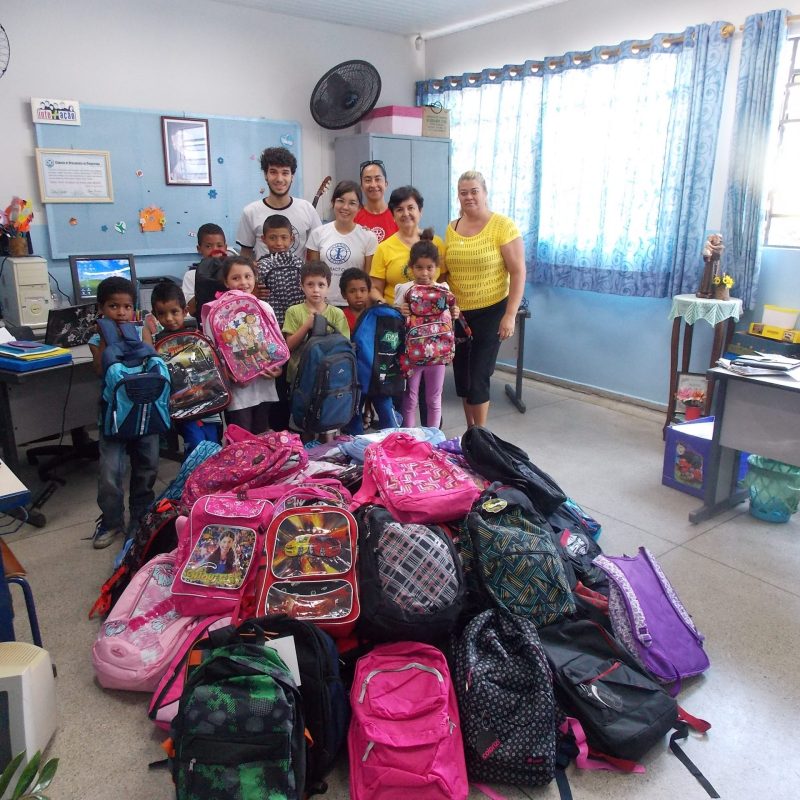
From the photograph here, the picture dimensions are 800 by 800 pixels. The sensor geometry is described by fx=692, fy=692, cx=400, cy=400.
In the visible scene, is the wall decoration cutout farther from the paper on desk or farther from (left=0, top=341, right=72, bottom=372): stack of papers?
the paper on desk

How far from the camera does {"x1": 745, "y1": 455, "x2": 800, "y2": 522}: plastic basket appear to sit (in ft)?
9.73

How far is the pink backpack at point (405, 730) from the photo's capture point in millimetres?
1570

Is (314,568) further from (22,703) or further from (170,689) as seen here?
(22,703)

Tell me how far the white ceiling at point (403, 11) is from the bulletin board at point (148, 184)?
0.77m

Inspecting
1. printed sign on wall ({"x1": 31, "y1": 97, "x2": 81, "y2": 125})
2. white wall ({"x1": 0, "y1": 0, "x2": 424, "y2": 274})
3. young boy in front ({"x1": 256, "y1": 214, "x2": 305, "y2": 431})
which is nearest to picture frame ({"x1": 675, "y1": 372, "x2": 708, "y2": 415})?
young boy in front ({"x1": 256, "y1": 214, "x2": 305, "y2": 431})

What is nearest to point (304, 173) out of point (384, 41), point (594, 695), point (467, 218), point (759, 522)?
point (384, 41)

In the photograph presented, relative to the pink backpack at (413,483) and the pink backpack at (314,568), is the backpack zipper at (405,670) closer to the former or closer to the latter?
the pink backpack at (314,568)

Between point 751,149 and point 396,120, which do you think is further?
point 396,120

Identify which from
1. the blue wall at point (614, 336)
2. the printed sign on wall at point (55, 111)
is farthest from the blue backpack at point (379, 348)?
the printed sign on wall at point (55, 111)

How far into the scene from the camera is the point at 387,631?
6.20 ft

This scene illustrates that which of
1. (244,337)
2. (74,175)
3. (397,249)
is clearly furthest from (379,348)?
(74,175)

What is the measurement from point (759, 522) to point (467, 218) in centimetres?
191

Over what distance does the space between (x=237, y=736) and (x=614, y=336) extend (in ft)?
12.9

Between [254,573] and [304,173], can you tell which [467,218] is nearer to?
[254,573]
